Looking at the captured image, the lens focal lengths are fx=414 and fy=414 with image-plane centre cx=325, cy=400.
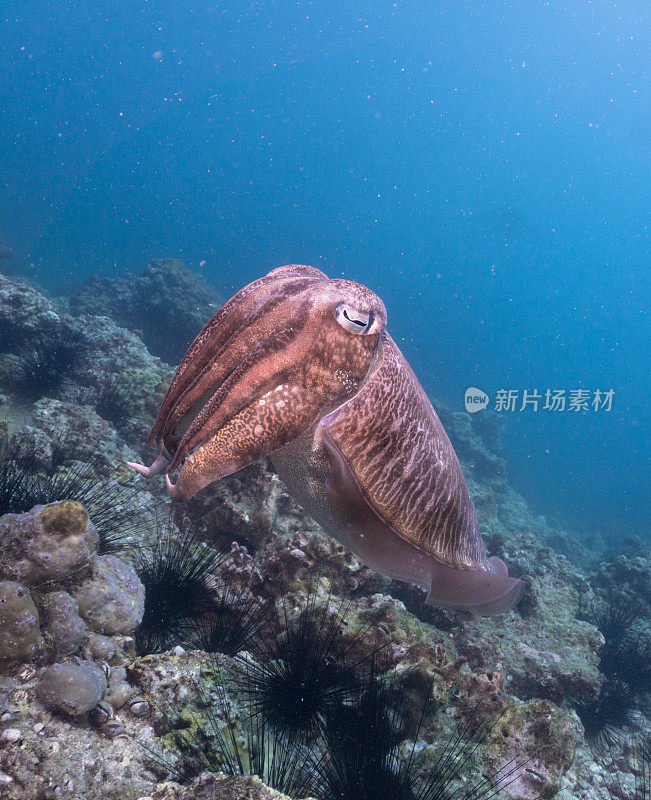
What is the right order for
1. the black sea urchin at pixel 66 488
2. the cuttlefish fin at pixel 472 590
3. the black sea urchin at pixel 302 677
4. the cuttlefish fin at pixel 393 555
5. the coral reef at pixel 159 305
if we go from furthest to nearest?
the coral reef at pixel 159 305 < the black sea urchin at pixel 66 488 < the black sea urchin at pixel 302 677 < the cuttlefish fin at pixel 472 590 < the cuttlefish fin at pixel 393 555

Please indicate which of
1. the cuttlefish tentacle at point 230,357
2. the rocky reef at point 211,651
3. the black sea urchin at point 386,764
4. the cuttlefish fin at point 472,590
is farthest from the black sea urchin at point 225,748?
the cuttlefish tentacle at point 230,357

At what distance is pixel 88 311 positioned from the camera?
49.1ft

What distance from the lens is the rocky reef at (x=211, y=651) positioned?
1953 millimetres

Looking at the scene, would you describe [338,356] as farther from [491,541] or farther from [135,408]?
[491,541]

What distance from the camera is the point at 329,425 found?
4.98ft

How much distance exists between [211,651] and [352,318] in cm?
281

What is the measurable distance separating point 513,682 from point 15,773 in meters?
4.65

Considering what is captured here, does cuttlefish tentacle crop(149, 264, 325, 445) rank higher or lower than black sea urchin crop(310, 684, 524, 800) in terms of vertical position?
higher

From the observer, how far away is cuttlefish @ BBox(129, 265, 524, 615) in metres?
1.31

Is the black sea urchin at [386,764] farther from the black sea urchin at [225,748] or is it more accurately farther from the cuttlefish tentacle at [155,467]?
the cuttlefish tentacle at [155,467]

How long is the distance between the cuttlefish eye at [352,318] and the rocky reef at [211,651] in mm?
1903

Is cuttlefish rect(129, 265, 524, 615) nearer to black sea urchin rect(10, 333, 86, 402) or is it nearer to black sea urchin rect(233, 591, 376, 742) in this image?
black sea urchin rect(233, 591, 376, 742)

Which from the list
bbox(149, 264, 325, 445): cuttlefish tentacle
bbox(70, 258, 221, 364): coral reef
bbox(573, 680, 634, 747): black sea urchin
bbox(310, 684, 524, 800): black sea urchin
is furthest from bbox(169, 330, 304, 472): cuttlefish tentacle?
bbox(70, 258, 221, 364): coral reef

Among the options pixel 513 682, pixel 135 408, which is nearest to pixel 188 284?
pixel 135 408
